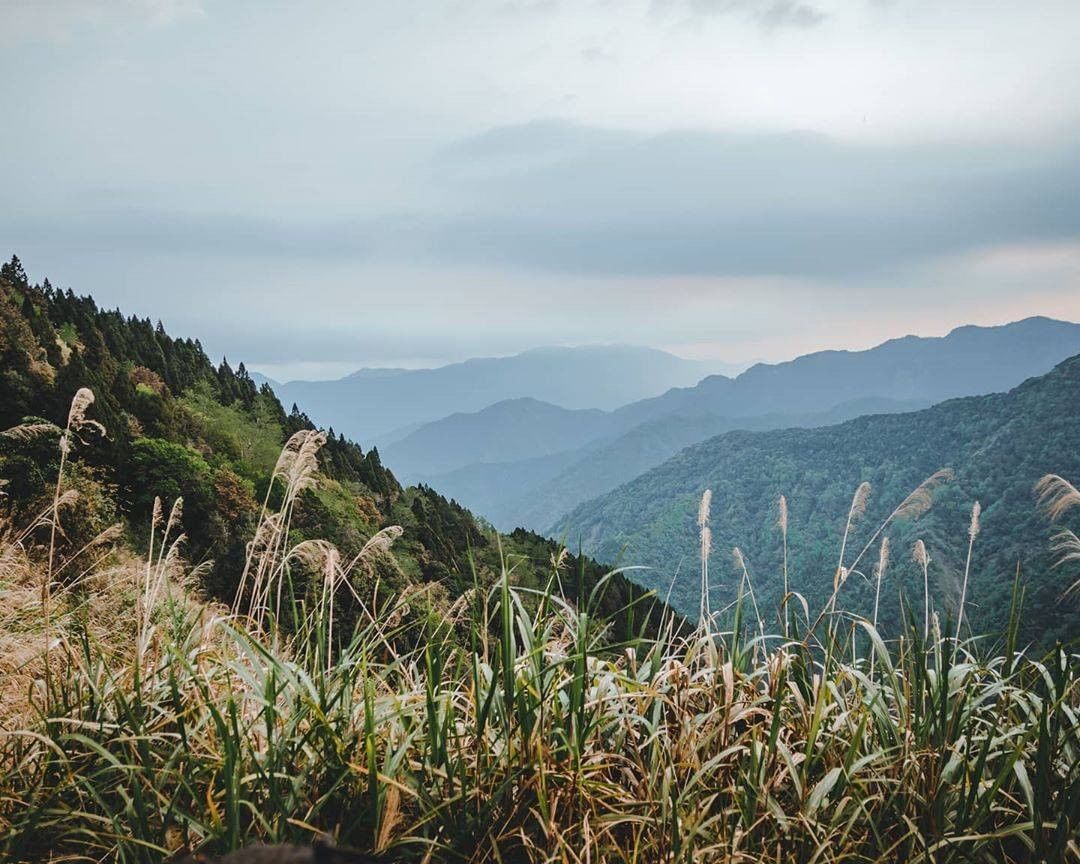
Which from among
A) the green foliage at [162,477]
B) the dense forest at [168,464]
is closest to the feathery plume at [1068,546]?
the dense forest at [168,464]

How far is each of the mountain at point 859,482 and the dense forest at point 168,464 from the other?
73.3 feet

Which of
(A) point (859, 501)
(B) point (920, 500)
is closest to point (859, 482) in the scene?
(B) point (920, 500)

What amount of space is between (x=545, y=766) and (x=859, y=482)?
284ft

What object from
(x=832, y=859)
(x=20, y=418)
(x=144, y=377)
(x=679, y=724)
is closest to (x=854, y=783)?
(x=832, y=859)

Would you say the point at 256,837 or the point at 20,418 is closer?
the point at 256,837

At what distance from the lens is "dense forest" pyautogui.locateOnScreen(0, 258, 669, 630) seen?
12070mm

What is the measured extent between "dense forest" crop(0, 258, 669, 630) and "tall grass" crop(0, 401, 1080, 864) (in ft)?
1.79

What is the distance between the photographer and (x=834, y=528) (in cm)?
8669

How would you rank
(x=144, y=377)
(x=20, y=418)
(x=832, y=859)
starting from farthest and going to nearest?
(x=144, y=377) < (x=20, y=418) < (x=832, y=859)

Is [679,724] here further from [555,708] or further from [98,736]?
[98,736]

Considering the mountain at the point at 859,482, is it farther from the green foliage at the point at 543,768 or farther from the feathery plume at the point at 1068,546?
the green foliage at the point at 543,768

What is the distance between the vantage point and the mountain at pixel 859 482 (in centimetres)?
6075

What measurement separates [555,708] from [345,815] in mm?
750

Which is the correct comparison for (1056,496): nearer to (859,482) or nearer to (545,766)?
(545,766)
